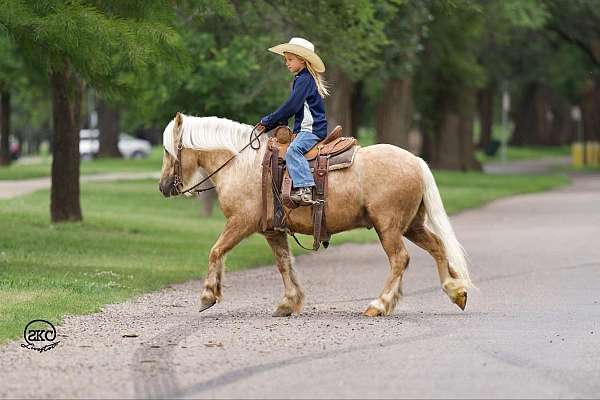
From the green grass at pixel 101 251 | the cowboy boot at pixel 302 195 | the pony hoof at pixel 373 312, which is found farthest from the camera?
the green grass at pixel 101 251

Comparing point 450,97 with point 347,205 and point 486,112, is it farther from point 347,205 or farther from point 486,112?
point 347,205

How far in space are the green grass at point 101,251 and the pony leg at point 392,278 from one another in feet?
8.75

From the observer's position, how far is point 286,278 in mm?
13398

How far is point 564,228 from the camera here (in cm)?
2638

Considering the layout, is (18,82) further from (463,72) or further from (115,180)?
(463,72)

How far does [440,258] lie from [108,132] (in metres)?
53.0

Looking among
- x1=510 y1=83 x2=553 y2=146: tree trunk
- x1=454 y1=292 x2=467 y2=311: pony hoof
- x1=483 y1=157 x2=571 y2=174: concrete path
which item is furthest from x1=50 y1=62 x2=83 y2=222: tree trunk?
x1=510 y1=83 x2=553 y2=146: tree trunk

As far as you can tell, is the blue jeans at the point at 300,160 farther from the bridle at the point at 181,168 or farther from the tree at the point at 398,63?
the tree at the point at 398,63

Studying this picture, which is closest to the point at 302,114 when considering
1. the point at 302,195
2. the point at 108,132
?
the point at 302,195

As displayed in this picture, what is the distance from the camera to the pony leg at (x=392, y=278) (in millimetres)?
12898

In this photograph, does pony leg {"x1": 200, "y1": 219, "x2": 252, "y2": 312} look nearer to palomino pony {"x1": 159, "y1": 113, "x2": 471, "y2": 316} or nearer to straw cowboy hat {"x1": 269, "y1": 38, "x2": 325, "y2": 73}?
palomino pony {"x1": 159, "y1": 113, "x2": 471, "y2": 316}

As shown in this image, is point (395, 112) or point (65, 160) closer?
point (65, 160)

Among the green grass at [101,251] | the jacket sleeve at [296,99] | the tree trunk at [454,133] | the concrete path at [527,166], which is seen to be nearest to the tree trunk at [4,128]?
the green grass at [101,251]

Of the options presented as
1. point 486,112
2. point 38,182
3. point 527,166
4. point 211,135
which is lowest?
point 527,166
